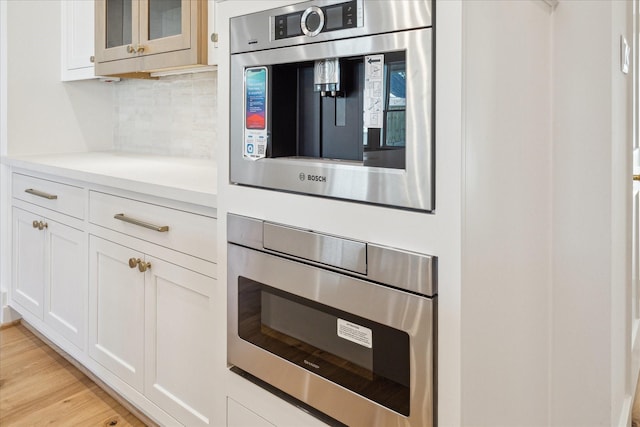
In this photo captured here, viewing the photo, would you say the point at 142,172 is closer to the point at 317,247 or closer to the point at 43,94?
the point at 317,247

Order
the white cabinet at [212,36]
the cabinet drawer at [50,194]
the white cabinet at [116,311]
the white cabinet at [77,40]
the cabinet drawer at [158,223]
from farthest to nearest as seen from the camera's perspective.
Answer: the white cabinet at [77,40] < the cabinet drawer at [50,194] < the white cabinet at [212,36] < the white cabinet at [116,311] < the cabinet drawer at [158,223]

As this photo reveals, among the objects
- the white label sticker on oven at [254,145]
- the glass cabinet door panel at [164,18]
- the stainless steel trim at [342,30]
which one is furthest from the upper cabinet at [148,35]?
the white label sticker on oven at [254,145]

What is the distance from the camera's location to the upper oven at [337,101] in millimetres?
880

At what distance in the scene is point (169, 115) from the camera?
2582 mm

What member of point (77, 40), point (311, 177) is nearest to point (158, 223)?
point (311, 177)

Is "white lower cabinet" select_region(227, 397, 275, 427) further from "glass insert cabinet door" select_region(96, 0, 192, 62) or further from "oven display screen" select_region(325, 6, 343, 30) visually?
"glass insert cabinet door" select_region(96, 0, 192, 62)

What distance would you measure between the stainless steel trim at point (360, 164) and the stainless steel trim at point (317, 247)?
9 cm

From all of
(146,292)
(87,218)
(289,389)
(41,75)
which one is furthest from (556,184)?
(41,75)

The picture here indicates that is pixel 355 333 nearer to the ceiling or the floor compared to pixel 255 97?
nearer to the floor

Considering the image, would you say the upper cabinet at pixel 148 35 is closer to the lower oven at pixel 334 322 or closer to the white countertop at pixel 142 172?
the white countertop at pixel 142 172

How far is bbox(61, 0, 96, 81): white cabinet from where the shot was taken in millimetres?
2525

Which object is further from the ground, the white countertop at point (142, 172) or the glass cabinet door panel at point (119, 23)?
the glass cabinet door panel at point (119, 23)

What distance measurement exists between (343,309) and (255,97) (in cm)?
52

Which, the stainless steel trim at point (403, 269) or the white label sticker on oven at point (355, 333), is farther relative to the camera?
the white label sticker on oven at point (355, 333)
